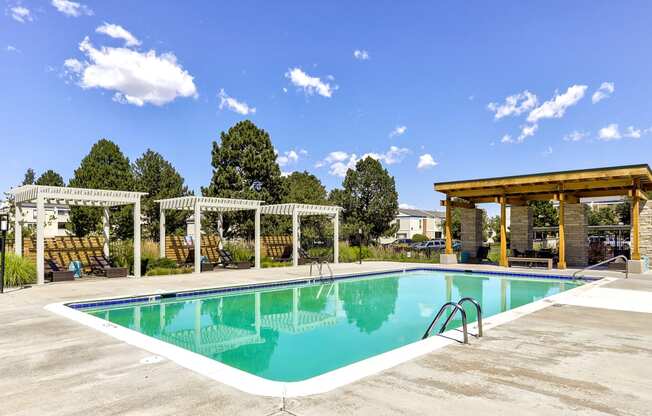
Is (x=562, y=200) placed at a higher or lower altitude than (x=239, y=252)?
higher

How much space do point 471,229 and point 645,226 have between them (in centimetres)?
696

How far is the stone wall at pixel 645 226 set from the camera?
668 inches

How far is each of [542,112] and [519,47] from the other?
14.9 m

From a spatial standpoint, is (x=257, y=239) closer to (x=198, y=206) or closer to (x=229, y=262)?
(x=229, y=262)

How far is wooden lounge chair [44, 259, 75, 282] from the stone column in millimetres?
19685

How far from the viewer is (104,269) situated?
1450 centimetres

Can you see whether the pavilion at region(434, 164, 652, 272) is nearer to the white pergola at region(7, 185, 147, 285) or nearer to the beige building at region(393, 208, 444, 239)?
the white pergola at region(7, 185, 147, 285)

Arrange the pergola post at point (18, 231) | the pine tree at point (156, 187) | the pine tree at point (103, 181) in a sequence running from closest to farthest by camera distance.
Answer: the pergola post at point (18, 231), the pine tree at point (103, 181), the pine tree at point (156, 187)

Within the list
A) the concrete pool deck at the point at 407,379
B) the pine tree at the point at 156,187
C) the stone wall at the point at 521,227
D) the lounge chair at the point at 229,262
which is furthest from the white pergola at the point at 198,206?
the stone wall at the point at 521,227

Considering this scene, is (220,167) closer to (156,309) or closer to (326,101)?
(326,101)

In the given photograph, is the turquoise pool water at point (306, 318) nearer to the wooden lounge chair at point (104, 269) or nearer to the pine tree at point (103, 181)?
the wooden lounge chair at point (104, 269)

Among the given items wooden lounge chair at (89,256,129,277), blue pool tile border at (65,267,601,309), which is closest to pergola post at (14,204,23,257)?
wooden lounge chair at (89,256,129,277)

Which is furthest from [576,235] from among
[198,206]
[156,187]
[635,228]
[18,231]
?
[156,187]

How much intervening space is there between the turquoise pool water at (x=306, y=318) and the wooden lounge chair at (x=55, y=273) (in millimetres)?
4747
